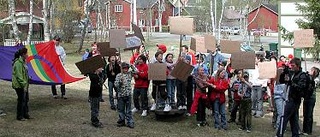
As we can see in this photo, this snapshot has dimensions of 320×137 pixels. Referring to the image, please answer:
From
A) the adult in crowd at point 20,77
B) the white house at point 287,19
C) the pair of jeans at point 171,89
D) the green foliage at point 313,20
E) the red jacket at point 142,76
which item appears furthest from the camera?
the white house at point 287,19

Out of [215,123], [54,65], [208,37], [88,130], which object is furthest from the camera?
[54,65]

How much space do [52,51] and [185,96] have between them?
3769mm

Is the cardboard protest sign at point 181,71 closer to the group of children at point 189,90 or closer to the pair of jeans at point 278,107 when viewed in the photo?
→ the group of children at point 189,90

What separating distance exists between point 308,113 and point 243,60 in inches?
75.5

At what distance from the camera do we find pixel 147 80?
1165 cm

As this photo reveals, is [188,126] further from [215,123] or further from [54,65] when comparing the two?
[54,65]

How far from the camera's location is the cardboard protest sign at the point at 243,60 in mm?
11438

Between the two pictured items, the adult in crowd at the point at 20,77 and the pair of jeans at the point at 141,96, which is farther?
the pair of jeans at the point at 141,96

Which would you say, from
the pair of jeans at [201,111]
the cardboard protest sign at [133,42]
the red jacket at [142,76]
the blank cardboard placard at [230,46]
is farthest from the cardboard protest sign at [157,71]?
the blank cardboard placard at [230,46]

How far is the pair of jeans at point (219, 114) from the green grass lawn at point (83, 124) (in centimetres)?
20

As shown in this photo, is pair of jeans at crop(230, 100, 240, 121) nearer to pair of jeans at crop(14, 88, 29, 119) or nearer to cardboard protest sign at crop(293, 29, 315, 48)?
cardboard protest sign at crop(293, 29, 315, 48)

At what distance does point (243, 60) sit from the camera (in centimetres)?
1146

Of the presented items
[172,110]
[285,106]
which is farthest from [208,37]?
[285,106]

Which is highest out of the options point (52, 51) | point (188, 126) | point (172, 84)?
point (52, 51)
